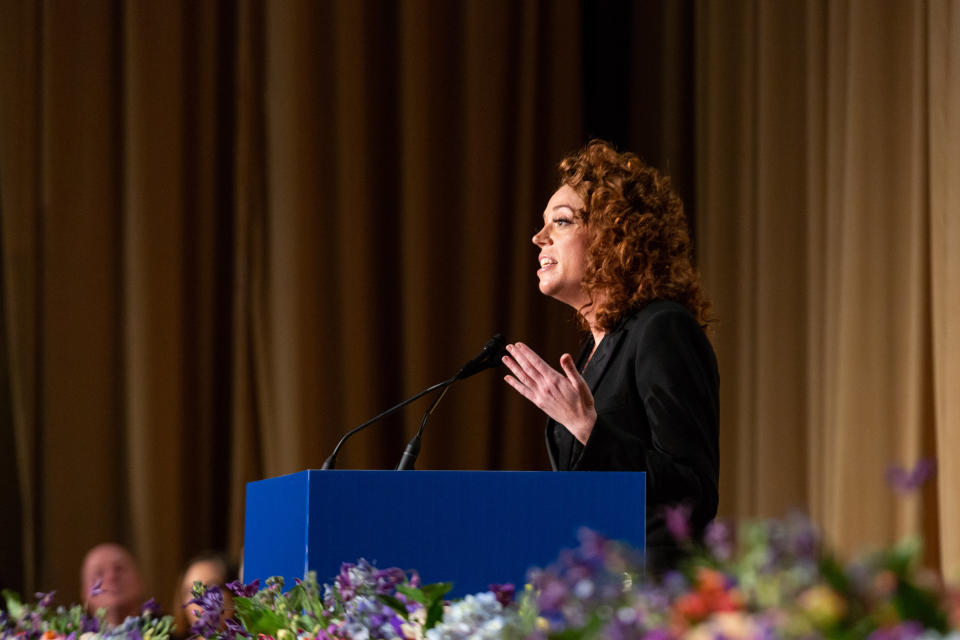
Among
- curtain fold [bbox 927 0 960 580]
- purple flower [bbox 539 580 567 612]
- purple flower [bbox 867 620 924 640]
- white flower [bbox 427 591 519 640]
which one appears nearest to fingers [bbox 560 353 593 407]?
white flower [bbox 427 591 519 640]

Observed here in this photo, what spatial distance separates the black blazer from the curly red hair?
0.08 metres

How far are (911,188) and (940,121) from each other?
245 mm

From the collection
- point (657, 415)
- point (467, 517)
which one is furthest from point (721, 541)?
point (657, 415)

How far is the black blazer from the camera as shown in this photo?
181 centimetres

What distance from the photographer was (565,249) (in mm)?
2482

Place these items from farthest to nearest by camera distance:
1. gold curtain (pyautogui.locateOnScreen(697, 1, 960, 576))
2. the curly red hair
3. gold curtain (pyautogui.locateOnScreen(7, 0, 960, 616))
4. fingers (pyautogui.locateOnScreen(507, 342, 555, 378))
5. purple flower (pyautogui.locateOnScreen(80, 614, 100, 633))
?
gold curtain (pyautogui.locateOnScreen(7, 0, 960, 616)) < gold curtain (pyautogui.locateOnScreen(697, 1, 960, 576)) < the curly red hair < fingers (pyautogui.locateOnScreen(507, 342, 555, 378)) < purple flower (pyautogui.locateOnScreen(80, 614, 100, 633))

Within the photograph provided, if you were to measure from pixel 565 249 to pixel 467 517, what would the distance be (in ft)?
3.96

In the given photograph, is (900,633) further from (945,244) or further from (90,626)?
(945,244)

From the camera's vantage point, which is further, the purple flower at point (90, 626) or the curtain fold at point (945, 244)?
the curtain fold at point (945, 244)

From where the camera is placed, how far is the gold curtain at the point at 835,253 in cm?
402

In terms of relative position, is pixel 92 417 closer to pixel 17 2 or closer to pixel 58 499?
pixel 58 499

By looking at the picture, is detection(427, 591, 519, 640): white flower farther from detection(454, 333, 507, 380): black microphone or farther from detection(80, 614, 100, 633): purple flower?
detection(454, 333, 507, 380): black microphone

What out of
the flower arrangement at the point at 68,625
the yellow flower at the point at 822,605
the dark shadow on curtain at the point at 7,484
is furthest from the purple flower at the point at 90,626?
the dark shadow on curtain at the point at 7,484

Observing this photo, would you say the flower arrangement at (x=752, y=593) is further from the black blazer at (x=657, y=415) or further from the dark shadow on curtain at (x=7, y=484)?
the dark shadow on curtain at (x=7, y=484)
